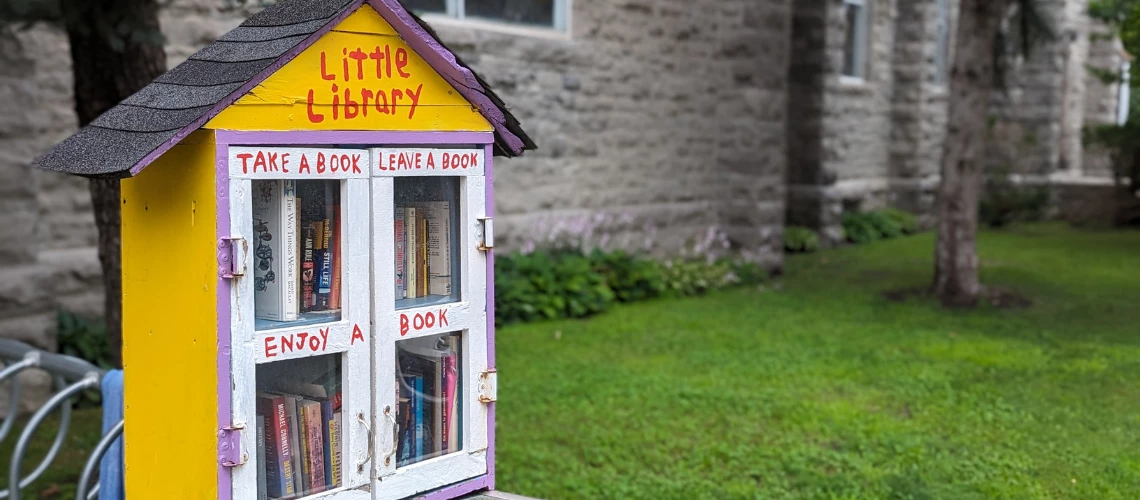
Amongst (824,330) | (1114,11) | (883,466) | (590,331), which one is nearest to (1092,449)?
(883,466)

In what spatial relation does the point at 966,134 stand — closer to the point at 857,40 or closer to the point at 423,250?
the point at 423,250

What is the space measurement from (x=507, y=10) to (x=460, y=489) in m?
6.77

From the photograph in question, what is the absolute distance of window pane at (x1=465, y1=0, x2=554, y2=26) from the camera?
8711mm

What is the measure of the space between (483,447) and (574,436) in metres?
2.43

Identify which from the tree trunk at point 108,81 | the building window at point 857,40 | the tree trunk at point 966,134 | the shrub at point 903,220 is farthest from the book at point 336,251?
the building window at point 857,40

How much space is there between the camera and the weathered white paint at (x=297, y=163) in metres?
2.24

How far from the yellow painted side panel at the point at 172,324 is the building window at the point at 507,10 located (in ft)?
19.4

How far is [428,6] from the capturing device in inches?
330

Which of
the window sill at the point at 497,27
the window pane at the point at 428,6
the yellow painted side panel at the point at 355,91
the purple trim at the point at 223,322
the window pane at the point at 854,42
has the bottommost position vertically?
the purple trim at the point at 223,322

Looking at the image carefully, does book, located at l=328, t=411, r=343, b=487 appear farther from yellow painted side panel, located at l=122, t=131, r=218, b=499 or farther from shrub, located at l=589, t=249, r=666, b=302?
shrub, located at l=589, t=249, r=666, b=302

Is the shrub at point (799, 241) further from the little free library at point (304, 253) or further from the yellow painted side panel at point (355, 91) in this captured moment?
the yellow painted side panel at point (355, 91)

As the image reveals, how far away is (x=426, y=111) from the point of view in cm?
255

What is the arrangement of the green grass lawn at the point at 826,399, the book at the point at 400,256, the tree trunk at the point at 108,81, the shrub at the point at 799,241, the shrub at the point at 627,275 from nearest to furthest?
the book at the point at 400,256, the tree trunk at the point at 108,81, the green grass lawn at the point at 826,399, the shrub at the point at 627,275, the shrub at the point at 799,241

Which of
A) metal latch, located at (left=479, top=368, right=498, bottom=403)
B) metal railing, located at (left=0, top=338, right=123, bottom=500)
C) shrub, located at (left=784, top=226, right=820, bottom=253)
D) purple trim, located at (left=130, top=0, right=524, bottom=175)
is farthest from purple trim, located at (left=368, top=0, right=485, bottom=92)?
shrub, located at (left=784, top=226, right=820, bottom=253)
